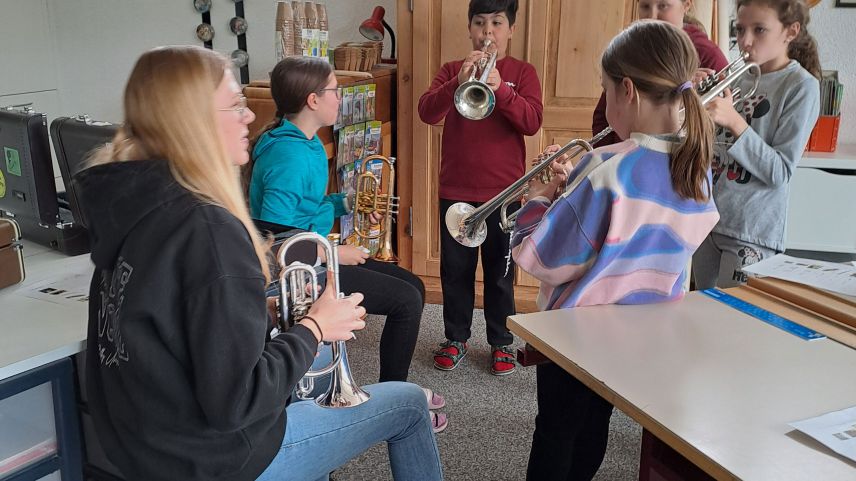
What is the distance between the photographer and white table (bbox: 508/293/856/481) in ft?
3.25

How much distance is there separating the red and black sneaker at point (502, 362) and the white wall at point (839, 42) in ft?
7.31

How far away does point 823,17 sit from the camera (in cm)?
353

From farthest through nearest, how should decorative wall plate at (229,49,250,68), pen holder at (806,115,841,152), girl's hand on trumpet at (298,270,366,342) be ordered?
decorative wall plate at (229,49,250,68)
pen holder at (806,115,841,152)
girl's hand on trumpet at (298,270,366,342)

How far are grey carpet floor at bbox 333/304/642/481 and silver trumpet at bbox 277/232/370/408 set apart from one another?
0.78 metres

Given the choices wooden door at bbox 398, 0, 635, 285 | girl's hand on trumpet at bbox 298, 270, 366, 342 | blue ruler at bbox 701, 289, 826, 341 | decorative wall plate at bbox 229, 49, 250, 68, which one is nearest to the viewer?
girl's hand on trumpet at bbox 298, 270, 366, 342

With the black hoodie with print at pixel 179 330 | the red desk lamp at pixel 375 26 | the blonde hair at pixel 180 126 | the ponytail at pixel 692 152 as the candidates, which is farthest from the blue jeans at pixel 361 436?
the red desk lamp at pixel 375 26

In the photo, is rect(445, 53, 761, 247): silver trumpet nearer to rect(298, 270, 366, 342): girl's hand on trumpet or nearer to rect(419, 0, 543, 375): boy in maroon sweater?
rect(419, 0, 543, 375): boy in maroon sweater

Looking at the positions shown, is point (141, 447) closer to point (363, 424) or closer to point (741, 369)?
point (363, 424)

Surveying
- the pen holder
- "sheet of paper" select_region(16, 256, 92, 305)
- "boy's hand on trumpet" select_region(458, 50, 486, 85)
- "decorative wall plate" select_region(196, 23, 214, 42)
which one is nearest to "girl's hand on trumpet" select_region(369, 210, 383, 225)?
"boy's hand on trumpet" select_region(458, 50, 486, 85)

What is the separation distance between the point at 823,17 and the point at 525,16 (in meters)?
1.61

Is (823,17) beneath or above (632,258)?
above

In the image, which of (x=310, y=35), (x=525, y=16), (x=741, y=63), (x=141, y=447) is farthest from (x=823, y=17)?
(x=141, y=447)

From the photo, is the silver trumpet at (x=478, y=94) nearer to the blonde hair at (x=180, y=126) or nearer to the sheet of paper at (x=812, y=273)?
the sheet of paper at (x=812, y=273)

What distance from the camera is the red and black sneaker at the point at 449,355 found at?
9.29 ft
